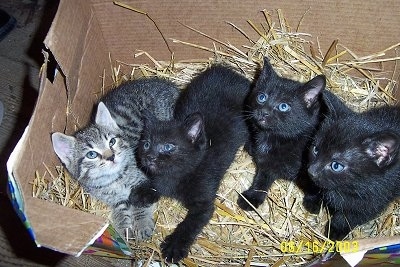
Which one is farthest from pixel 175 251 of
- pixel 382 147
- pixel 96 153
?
pixel 382 147

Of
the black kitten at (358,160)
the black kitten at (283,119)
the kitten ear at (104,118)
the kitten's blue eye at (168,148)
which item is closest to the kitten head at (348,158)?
the black kitten at (358,160)

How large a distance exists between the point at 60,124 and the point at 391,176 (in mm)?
1658

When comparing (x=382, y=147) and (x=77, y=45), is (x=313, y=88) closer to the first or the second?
(x=382, y=147)

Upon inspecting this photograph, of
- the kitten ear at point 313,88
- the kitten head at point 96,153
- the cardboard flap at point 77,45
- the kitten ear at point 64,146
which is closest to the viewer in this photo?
the kitten ear at point 313,88

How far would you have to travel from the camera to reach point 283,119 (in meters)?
2.24

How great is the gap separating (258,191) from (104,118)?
37.0 inches

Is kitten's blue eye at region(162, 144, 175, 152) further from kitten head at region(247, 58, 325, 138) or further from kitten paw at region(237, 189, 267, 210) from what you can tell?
kitten paw at region(237, 189, 267, 210)

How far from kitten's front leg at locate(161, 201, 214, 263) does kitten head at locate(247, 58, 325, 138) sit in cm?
53

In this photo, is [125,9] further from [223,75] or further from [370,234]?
[370,234]

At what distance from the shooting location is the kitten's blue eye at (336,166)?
74.8 inches

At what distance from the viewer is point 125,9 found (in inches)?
111

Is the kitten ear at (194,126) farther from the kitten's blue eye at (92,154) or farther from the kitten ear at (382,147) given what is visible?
the kitten ear at (382,147)

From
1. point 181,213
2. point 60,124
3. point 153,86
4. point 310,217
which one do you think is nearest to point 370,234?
point 310,217

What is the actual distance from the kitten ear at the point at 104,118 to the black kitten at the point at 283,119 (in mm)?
747
